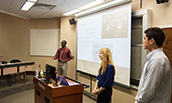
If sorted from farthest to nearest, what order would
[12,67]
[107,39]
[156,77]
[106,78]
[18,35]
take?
1. [18,35]
2. [12,67]
3. [107,39]
4. [106,78]
5. [156,77]

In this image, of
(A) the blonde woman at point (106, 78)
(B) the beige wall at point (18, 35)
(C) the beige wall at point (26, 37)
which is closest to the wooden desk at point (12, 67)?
(C) the beige wall at point (26, 37)

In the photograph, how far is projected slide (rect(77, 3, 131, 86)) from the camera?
115 inches

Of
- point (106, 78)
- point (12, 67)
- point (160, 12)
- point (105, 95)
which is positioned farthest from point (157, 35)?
point (12, 67)

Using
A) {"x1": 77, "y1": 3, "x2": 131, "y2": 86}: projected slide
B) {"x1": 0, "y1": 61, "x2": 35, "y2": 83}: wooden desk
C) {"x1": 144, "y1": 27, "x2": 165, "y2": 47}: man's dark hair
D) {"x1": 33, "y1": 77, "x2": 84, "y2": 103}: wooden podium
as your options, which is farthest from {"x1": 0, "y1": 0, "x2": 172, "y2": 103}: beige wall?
{"x1": 144, "y1": 27, "x2": 165, "y2": 47}: man's dark hair

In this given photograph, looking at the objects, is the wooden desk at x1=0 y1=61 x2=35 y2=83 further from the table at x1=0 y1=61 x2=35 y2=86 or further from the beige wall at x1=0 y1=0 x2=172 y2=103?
the beige wall at x1=0 y1=0 x2=172 y2=103

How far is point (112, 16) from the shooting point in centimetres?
327

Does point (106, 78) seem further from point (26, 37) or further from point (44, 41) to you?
point (26, 37)

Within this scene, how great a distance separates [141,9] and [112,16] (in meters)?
0.72

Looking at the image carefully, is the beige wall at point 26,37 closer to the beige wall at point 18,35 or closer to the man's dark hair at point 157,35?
the beige wall at point 18,35

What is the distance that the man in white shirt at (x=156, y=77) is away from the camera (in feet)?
3.72

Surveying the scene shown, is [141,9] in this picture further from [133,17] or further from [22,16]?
[22,16]

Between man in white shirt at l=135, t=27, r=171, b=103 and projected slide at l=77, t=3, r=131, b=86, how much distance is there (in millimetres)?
1651

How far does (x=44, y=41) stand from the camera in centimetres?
676

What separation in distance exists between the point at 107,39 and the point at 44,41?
431cm
